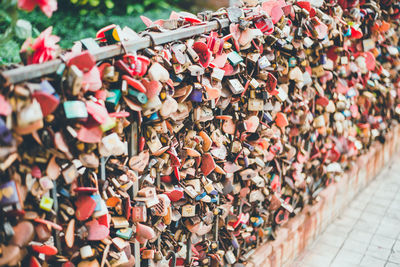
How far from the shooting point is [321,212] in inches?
154

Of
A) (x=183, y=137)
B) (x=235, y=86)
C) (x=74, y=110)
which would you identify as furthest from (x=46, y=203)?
(x=235, y=86)

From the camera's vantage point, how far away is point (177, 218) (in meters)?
2.39

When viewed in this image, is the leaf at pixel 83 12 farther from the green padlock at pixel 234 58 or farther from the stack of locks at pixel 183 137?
the green padlock at pixel 234 58

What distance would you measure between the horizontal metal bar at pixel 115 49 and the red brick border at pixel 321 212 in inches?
63.2

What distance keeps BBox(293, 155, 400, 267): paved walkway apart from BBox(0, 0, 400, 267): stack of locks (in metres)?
0.43

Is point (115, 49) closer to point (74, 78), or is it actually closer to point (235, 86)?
point (74, 78)

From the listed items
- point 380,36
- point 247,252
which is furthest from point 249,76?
point 380,36

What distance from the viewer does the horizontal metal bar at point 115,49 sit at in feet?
4.90

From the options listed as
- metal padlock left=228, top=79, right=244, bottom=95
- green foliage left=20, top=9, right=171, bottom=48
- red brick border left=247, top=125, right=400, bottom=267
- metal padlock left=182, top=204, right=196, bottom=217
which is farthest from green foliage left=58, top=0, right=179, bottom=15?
metal padlock left=182, top=204, right=196, bottom=217

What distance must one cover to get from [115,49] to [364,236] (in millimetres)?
3006

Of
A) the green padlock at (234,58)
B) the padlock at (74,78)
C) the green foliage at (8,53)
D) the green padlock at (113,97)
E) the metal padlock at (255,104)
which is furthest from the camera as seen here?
the green foliage at (8,53)

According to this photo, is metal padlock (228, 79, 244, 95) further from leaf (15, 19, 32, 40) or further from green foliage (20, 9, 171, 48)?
green foliage (20, 9, 171, 48)

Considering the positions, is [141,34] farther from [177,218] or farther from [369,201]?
[369,201]

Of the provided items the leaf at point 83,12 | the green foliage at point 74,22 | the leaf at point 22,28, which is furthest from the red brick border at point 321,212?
the leaf at point 83,12
